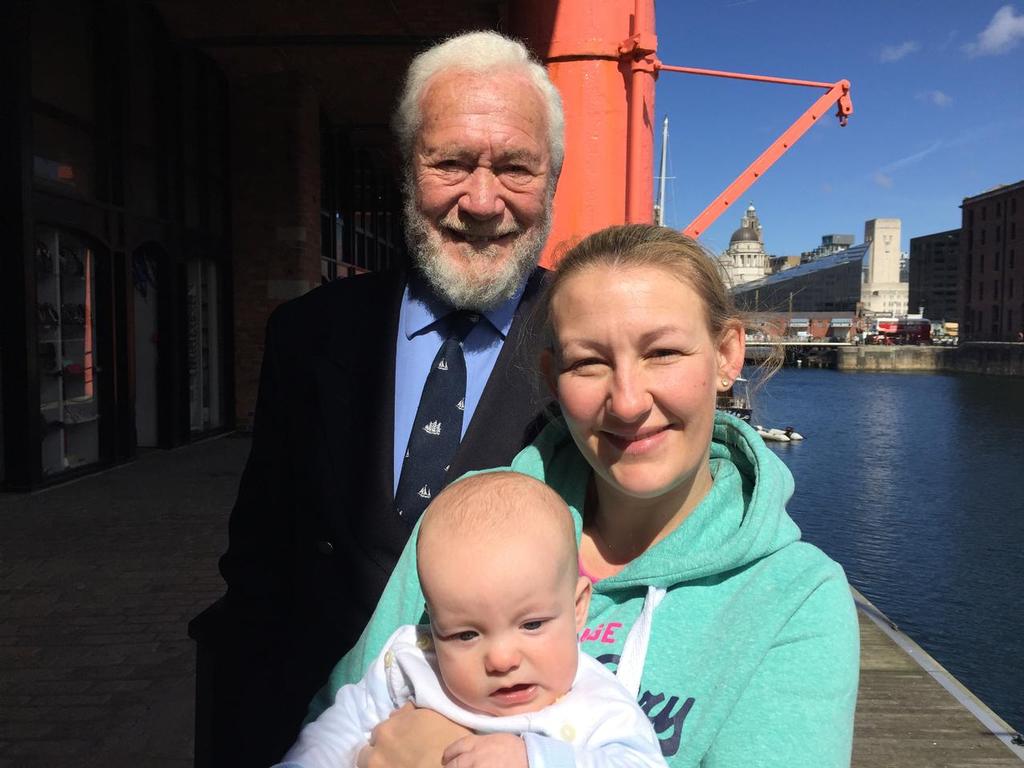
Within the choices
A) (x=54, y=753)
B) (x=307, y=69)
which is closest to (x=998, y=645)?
(x=307, y=69)

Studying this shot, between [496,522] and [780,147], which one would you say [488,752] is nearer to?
[496,522]

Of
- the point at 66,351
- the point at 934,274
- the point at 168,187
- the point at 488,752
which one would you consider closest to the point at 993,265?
the point at 934,274

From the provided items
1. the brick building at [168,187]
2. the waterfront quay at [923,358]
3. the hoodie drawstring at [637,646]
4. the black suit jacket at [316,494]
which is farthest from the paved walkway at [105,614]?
the waterfront quay at [923,358]

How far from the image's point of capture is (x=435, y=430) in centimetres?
194

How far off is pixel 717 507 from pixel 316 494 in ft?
3.05

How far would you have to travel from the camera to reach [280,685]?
1.95 m

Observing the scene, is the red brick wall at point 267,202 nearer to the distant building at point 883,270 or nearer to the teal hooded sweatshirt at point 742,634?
the teal hooded sweatshirt at point 742,634

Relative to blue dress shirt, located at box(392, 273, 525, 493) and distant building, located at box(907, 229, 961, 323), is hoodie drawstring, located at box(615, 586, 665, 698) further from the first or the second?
distant building, located at box(907, 229, 961, 323)

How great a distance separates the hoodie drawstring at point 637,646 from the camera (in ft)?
4.31

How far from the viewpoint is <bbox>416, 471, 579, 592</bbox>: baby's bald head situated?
1.31 meters

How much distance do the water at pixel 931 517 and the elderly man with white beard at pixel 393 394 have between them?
0.70 meters

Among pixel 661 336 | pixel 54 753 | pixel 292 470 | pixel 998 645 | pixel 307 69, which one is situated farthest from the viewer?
pixel 998 645

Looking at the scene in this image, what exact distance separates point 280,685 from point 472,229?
1167mm

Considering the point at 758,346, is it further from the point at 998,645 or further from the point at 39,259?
the point at 998,645
